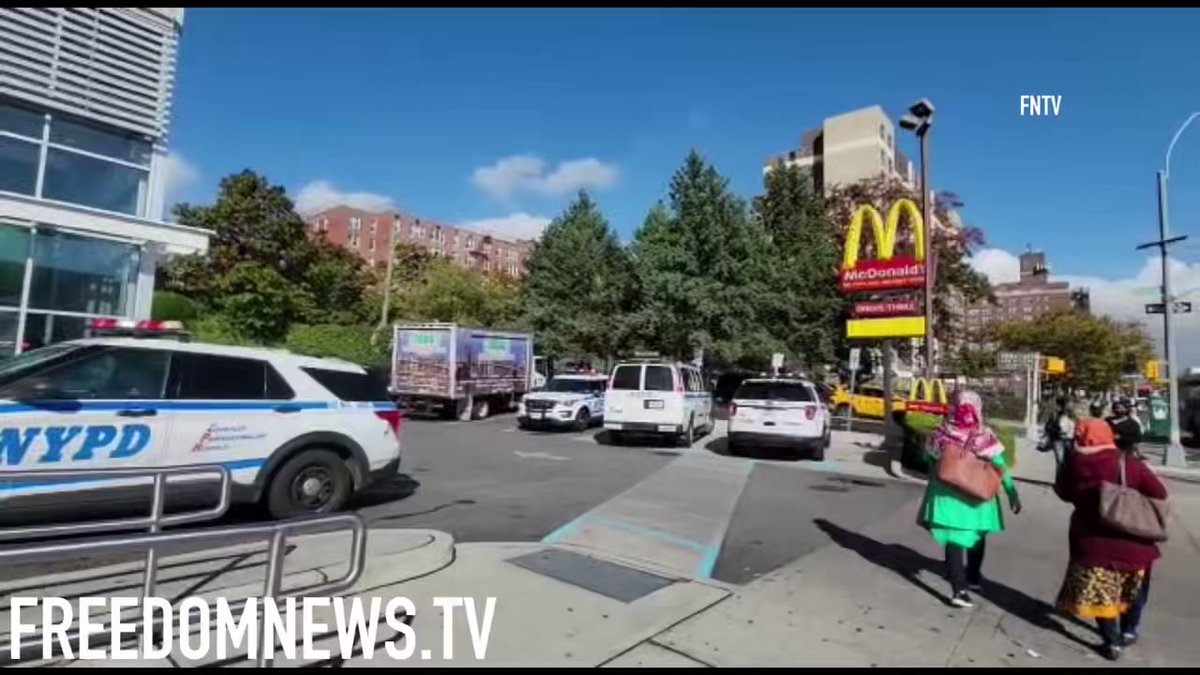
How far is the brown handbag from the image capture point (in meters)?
5.54

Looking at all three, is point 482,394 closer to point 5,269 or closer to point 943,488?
point 5,269

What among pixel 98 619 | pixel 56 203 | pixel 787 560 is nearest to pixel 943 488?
pixel 787 560

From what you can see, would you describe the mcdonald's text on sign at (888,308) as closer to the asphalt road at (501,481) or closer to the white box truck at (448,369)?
the asphalt road at (501,481)

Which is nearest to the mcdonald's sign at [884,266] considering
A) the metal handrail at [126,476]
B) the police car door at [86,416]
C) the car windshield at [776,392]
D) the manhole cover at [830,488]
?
the car windshield at [776,392]

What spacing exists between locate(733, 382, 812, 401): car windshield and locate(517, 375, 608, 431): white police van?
259 inches

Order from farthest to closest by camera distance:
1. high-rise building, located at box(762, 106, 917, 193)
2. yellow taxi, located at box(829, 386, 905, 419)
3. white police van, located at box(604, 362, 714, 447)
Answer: high-rise building, located at box(762, 106, 917, 193) → yellow taxi, located at box(829, 386, 905, 419) → white police van, located at box(604, 362, 714, 447)

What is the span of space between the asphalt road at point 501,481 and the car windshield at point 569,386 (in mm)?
3189

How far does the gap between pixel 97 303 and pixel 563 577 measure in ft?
39.8

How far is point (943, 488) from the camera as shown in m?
5.79

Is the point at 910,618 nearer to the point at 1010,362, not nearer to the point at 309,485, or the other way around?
the point at 309,485

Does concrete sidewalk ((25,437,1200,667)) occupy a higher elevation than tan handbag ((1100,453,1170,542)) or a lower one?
lower

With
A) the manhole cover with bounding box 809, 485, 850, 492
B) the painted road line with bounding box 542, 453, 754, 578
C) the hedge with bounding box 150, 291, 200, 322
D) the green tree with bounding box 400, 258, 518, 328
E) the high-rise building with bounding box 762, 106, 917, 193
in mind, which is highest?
the high-rise building with bounding box 762, 106, 917, 193

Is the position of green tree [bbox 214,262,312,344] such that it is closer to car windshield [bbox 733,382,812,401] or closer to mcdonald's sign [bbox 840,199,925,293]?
car windshield [bbox 733,382,812,401]

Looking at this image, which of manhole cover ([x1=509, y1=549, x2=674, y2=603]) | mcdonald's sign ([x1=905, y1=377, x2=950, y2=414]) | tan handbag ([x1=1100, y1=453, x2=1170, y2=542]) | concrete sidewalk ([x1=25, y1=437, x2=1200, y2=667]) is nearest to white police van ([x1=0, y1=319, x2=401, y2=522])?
concrete sidewalk ([x1=25, y1=437, x2=1200, y2=667])
